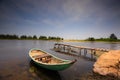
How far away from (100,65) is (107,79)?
5.98 feet

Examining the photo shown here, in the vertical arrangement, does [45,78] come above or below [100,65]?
below

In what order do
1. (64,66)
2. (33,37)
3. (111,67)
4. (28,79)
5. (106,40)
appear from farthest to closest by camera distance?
(33,37)
(106,40)
(111,67)
(28,79)
(64,66)

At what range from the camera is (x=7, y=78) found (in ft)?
29.9

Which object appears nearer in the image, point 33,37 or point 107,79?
point 107,79

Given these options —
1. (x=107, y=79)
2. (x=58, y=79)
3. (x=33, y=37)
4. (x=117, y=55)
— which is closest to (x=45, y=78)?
(x=58, y=79)

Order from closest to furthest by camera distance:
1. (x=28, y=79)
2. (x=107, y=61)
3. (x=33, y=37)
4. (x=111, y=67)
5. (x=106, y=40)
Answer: (x=28, y=79), (x=111, y=67), (x=107, y=61), (x=106, y=40), (x=33, y=37)

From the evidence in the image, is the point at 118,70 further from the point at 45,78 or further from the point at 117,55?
the point at 45,78

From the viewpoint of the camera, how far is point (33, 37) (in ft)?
403

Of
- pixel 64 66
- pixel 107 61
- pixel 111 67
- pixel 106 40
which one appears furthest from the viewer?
pixel 106 40

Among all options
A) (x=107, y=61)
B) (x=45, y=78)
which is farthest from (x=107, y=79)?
(x=45, y=78)

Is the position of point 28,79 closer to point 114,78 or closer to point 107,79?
point 107,79

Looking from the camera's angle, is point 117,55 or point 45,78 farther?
point 117,55

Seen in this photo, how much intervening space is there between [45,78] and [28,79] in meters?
1.58

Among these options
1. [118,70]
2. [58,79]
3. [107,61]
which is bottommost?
[58,79]
